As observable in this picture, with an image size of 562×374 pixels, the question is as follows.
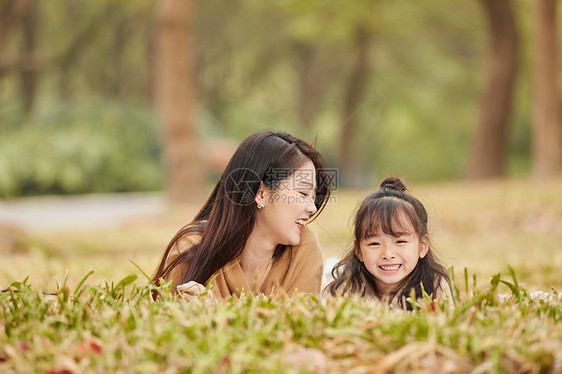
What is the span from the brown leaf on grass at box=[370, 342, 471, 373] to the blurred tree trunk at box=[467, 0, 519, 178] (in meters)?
15.4

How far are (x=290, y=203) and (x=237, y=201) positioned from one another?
10.3 inches

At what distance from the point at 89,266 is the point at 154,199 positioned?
451 inches

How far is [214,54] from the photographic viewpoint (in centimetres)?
2466

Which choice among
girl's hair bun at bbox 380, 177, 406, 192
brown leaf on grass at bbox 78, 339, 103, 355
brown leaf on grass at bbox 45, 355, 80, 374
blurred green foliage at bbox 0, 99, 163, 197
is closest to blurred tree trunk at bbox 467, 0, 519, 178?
blurred green foliage at bbox 0, 99, 163, 197

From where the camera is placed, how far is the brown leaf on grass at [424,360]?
1.48 m

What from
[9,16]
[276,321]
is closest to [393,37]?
[9,16]

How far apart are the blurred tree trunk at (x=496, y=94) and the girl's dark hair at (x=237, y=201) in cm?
1379

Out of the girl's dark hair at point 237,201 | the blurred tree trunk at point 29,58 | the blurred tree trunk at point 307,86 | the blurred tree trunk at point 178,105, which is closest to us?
the girl's dark hair at point 237,201

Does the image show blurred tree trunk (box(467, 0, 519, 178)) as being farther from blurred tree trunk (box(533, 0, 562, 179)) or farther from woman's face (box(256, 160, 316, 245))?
woman's face (box(256, 160, 316, 245))

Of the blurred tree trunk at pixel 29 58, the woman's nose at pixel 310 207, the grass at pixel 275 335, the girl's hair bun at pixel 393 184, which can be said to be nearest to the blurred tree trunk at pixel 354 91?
the blurred tree trunk at pixel 29 58

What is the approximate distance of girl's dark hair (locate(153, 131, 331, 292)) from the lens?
3094 millimetres

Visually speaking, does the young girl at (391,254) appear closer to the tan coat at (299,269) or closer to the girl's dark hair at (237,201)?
A: the tan coat at (299,269)

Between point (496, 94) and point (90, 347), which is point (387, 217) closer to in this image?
point (90, 347)

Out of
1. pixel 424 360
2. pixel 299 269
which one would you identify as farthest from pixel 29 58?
pixel 424 360
